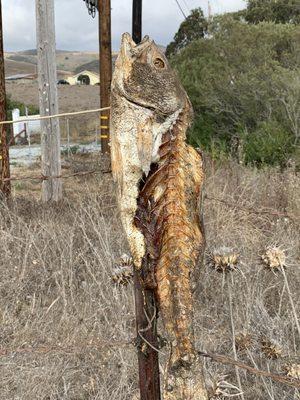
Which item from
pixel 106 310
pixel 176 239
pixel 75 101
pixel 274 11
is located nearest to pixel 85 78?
pixel 75 101

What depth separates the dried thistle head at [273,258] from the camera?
1.96 meters

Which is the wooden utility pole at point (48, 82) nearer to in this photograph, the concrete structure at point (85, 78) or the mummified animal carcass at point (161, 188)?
the mummified animal carcass at point (161, 188)

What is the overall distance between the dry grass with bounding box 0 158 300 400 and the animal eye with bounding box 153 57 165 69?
2.78 feet

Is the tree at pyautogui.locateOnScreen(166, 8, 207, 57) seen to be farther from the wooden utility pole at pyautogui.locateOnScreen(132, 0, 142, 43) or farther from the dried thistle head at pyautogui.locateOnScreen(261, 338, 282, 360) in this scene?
the dried thistle head at pyautogui.locateOnScreen(261, 338, 282, 360)

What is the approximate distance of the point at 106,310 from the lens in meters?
3.42

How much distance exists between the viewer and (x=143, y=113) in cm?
123

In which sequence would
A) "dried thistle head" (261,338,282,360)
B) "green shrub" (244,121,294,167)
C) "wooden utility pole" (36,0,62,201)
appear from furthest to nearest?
"green shrub" (244,121,294,167) < "wooden utility pole" (36,0,62,201) < "dried thistle head" (261,338,282,360)

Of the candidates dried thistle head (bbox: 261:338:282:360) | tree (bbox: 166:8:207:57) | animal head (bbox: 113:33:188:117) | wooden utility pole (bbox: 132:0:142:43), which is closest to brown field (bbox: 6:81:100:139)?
tree (bbox: 166:8:207:57)

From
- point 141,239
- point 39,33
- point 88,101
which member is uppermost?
point 39,33

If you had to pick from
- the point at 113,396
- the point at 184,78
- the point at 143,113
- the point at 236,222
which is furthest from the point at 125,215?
the point at 184,78

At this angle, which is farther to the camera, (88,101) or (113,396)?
(88,101)

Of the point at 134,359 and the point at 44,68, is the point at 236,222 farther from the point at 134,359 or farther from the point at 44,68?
the point at 44,68

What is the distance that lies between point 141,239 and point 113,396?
5.09 ft

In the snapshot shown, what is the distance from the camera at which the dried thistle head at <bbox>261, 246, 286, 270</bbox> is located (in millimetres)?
1960
